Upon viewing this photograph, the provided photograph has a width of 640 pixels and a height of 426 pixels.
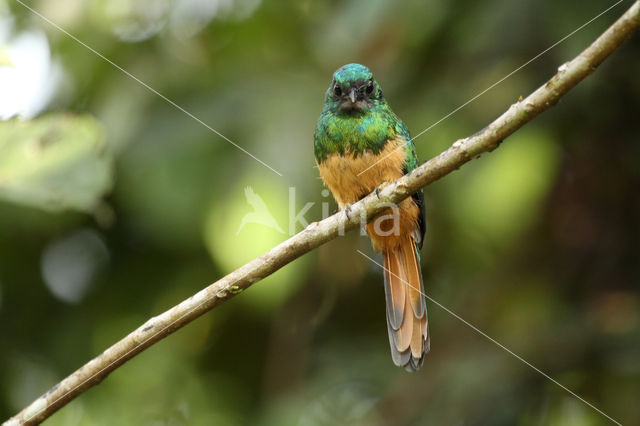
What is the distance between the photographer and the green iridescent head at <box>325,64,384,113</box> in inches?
122

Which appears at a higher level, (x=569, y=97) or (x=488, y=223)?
(x=569, y=97)

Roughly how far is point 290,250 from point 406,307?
1.27m

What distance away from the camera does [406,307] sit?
9.98ft

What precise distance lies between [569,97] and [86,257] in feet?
7.94

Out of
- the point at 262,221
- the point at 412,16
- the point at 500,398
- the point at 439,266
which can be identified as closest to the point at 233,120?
the point at 262,221

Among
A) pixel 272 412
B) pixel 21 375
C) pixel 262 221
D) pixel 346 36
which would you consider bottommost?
pixel 272 412

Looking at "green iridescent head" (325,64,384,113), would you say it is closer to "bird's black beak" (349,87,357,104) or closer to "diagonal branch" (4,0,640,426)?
"bird's black beak" (349,87,357,104)

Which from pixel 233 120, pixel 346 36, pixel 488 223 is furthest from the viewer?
pixel 488 223

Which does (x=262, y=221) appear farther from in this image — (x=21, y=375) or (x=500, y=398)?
(x=21, y=375)

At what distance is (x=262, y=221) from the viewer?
2898 mm
